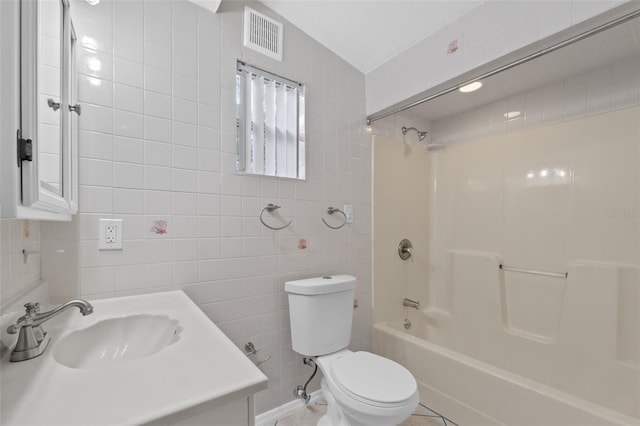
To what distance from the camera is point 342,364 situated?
4.74 feet

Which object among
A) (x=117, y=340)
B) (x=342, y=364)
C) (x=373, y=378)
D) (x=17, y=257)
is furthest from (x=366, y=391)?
(x=17, y=257)

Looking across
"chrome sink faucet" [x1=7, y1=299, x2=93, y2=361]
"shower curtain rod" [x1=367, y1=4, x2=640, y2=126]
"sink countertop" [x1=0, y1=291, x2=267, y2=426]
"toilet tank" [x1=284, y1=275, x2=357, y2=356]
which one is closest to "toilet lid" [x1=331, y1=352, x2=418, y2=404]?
"toilet tank" [x1=284, y1=275, x2=357, y2=356]

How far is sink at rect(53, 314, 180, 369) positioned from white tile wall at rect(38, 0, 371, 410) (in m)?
0.31

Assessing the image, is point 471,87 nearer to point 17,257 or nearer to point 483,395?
point 483,395

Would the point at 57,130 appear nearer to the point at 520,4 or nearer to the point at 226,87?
the point at 226,87

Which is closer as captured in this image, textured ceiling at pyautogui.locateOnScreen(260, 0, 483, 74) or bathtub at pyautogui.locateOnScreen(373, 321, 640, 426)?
bathtub at pyautogui.locateOnScreen(373, 321, 640, 426)

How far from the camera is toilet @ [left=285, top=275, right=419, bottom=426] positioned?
46.1 inches

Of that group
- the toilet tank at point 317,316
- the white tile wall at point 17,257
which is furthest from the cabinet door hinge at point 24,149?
the toilet tank at point 317,316

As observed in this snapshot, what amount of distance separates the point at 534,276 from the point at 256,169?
1.93 m

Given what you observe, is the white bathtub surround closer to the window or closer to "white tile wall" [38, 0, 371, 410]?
"white tile wall" [38, 0, 371, 410]

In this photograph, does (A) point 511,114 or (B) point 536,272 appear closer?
(B) point 536,272

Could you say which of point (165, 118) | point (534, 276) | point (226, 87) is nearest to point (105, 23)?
point (165, 118)

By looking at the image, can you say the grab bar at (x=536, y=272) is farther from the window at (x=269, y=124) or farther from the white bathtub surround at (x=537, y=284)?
the window at (x=269, y=124)

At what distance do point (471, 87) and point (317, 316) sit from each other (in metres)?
1.63
